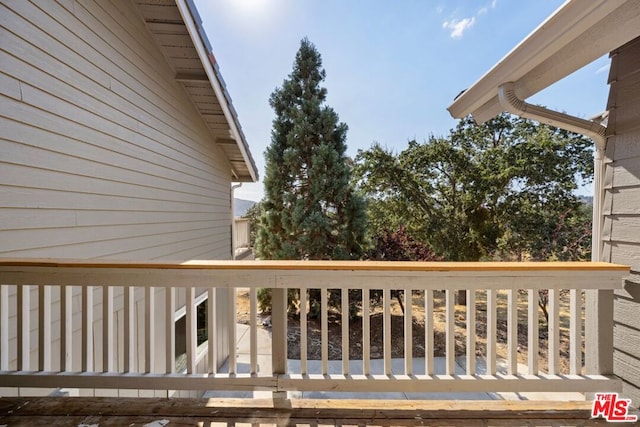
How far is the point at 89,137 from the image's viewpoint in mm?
2463

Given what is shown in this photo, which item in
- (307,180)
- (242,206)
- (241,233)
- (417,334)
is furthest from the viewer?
(242,206)

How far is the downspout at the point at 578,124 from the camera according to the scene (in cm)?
206

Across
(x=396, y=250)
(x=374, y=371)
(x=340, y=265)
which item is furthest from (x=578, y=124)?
(x=396, y=250)

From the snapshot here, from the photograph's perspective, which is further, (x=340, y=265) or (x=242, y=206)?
(x=242, y=206)

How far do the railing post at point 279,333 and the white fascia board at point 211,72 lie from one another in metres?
3.32

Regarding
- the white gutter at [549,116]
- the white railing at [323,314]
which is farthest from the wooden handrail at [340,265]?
the white gutter at [549,116]

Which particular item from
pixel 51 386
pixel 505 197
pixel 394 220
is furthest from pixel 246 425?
pixel 505 197

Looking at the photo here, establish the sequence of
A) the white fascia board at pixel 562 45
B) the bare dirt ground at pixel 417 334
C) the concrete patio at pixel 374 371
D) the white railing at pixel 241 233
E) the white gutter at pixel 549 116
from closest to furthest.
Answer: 1. the white fascia board at pixel 562 45
2. the white gutter at pixel 549 116
3. the concrete patio at pixel 374 371
4. the bare dirt ground at pixel 417 334
5. the white railing at pixel 241 233

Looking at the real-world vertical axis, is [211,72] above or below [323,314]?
above

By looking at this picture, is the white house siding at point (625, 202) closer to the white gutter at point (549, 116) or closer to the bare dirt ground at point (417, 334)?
the white gutter at point (549, 116)

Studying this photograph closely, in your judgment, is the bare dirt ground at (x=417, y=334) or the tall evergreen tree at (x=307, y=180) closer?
the bare dirt ground at (x=417, y=334)

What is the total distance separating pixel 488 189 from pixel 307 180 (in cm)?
478

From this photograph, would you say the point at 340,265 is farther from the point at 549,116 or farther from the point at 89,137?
the point at 89,137

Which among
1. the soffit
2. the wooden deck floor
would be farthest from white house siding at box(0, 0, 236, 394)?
the wooden deck floor
